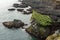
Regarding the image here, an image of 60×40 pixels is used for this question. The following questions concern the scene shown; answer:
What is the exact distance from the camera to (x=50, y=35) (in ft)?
125

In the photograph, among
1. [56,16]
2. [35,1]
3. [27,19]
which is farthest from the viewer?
[35,1]

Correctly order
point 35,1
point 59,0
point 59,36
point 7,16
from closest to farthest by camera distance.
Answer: point 59,36 < point 59,0 < point 7,16 < point 35,1

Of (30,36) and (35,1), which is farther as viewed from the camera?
(35,1)

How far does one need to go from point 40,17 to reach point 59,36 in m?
7.82

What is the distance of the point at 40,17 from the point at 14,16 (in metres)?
19.4

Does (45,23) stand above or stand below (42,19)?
below

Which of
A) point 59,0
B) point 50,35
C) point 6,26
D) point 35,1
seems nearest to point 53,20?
point 50,35

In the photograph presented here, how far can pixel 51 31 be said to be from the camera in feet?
133

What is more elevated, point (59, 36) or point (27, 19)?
point (59, 36)

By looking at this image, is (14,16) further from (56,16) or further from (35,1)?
(56,16)

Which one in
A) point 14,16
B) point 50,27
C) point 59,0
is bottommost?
point 14,16

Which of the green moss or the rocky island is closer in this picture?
the rocky island

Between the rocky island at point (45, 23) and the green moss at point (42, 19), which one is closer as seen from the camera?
the rocky island at point (45, 23)

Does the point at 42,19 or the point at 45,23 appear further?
the point at 42,19
